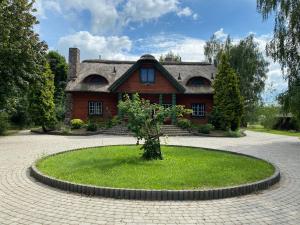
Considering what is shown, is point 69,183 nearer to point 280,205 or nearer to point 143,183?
point 143,183

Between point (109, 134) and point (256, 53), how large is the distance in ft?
92.8

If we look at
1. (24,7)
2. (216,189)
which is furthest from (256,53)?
(216,189)

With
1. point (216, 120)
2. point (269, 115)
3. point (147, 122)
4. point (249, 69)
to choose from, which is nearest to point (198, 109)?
point (216, 120)

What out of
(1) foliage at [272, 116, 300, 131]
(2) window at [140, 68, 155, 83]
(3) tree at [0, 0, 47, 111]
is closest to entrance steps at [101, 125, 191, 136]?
(2) window at [140, 68, 155, 83]

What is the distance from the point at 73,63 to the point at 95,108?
5022 millimetres

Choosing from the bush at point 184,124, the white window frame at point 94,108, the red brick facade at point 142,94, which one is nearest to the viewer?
the bush at point 184,124

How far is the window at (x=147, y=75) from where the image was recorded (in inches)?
1110

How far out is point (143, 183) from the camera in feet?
23.6

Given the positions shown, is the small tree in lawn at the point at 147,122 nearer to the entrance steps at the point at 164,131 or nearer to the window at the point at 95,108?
the entrance steps at the point at 164,131

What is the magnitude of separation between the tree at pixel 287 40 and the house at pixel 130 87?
391 inches

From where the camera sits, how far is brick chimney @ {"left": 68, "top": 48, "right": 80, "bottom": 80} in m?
29.0

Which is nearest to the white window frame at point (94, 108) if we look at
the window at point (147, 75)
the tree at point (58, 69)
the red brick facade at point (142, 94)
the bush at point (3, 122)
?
the red brick facade at point (142, 94)

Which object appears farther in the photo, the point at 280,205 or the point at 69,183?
the point at 69,183

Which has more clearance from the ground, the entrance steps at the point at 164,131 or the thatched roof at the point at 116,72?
the thatched roof at the point at 116,72
